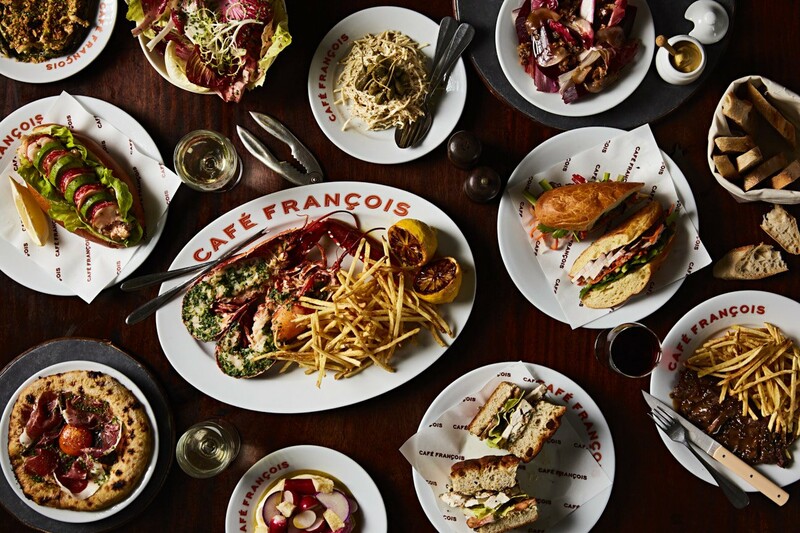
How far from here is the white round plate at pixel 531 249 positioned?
289cm

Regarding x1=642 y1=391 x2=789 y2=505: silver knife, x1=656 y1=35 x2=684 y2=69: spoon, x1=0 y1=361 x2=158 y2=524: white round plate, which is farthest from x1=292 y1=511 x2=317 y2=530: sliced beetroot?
x1=656 y1=35 x2=684 y2=69: spoon

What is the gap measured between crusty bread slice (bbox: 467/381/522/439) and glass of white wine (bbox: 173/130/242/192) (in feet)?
4.82

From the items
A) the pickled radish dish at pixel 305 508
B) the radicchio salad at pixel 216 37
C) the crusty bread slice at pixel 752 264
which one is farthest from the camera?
the crusty bread slice at pixel 752 264

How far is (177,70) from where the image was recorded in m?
2.84

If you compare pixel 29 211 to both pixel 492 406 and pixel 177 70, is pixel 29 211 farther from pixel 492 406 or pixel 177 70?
pixel 492 406

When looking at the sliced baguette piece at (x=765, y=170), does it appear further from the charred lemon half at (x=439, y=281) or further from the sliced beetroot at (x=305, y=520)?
the sliced beetroot at (x=305, y=520)

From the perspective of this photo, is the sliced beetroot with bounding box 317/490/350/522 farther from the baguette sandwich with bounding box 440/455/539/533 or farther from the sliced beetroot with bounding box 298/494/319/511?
the baguette sandwich with bounding box 440/455/539/533

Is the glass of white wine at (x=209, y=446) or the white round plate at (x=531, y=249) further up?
the white round plate at (x=531, y=249)

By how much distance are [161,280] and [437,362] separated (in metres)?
1.25

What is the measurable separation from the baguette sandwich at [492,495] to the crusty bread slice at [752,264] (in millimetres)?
1279

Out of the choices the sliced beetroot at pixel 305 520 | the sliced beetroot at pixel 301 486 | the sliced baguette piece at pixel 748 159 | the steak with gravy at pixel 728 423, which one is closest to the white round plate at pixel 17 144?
the sliced beetroot at pixel 301 486

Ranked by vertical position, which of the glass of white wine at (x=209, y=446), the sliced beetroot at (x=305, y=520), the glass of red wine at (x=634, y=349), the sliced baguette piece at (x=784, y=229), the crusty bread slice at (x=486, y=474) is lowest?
the sliced beetroot at (x=305, y=520)

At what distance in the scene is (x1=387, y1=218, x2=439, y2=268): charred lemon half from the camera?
9.07ft

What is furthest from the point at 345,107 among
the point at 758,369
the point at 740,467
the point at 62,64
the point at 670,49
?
the point at 740,467
